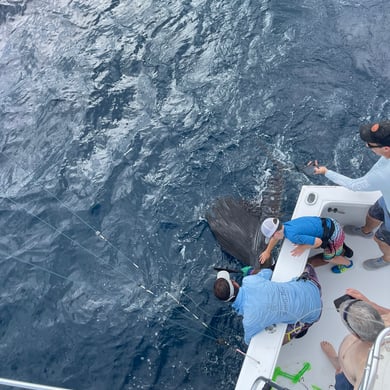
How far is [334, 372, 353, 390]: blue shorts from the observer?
3726mm

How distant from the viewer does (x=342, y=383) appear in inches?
149

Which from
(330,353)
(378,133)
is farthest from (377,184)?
(330,353)

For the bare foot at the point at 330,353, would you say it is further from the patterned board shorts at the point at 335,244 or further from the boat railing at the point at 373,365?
the boat railing at the point at 373,365

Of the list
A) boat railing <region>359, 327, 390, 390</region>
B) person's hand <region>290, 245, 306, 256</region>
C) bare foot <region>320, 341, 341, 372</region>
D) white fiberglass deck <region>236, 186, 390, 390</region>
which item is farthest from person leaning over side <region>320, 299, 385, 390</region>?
person's hand <region>290, 245, 306, 256</region>

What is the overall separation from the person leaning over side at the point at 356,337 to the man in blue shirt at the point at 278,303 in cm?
51

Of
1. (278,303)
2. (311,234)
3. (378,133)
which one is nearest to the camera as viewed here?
(378,133)

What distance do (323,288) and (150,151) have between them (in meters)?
3.37

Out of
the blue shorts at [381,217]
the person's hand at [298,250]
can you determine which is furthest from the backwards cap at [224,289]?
the blue shorts at [381,217]

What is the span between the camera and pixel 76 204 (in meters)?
6.48

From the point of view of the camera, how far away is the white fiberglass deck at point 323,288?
13.2 feet

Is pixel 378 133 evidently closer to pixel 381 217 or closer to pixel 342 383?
pixel 381 217

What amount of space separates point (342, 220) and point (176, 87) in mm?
3756

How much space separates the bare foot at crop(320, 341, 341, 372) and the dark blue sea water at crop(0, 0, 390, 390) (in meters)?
1.10

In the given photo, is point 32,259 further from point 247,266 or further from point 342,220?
point 342,220
